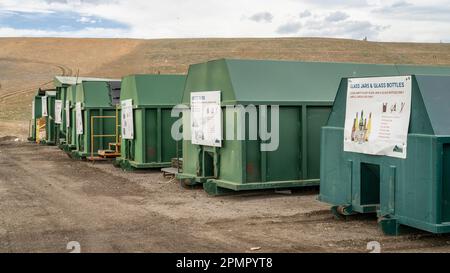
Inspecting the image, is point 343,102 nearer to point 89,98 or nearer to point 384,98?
point 384,98

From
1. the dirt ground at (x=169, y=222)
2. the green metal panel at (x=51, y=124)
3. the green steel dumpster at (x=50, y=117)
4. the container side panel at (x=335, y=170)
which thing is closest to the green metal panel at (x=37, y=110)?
the green steel dumpster at (x=50, y=117)

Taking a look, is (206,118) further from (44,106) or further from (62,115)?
(44,106)

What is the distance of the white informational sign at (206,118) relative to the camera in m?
11.1

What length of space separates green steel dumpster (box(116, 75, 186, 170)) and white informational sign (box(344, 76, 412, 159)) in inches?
303

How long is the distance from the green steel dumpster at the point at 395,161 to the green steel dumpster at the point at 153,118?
7.17 metres

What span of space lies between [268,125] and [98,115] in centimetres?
880

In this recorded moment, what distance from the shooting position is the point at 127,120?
52.1 feet

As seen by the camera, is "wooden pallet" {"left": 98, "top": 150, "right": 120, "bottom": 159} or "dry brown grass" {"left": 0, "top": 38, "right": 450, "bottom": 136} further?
"dry brown grass" {"left": 0, "top": 38, "right": 450, "bottom": 136}

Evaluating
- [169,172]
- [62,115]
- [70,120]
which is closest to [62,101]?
[62,115]

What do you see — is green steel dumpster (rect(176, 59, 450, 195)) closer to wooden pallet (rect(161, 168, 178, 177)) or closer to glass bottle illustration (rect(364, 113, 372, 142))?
wooden pallet (rect(161, 168, 178, 177))

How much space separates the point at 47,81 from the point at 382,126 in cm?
4328

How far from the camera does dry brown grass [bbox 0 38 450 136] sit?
50250mm

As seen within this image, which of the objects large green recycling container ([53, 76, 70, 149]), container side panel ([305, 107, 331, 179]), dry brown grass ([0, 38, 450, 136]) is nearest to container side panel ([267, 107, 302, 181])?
container side panel ([305, 107, 331, 179])

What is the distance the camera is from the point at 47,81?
4766cm
